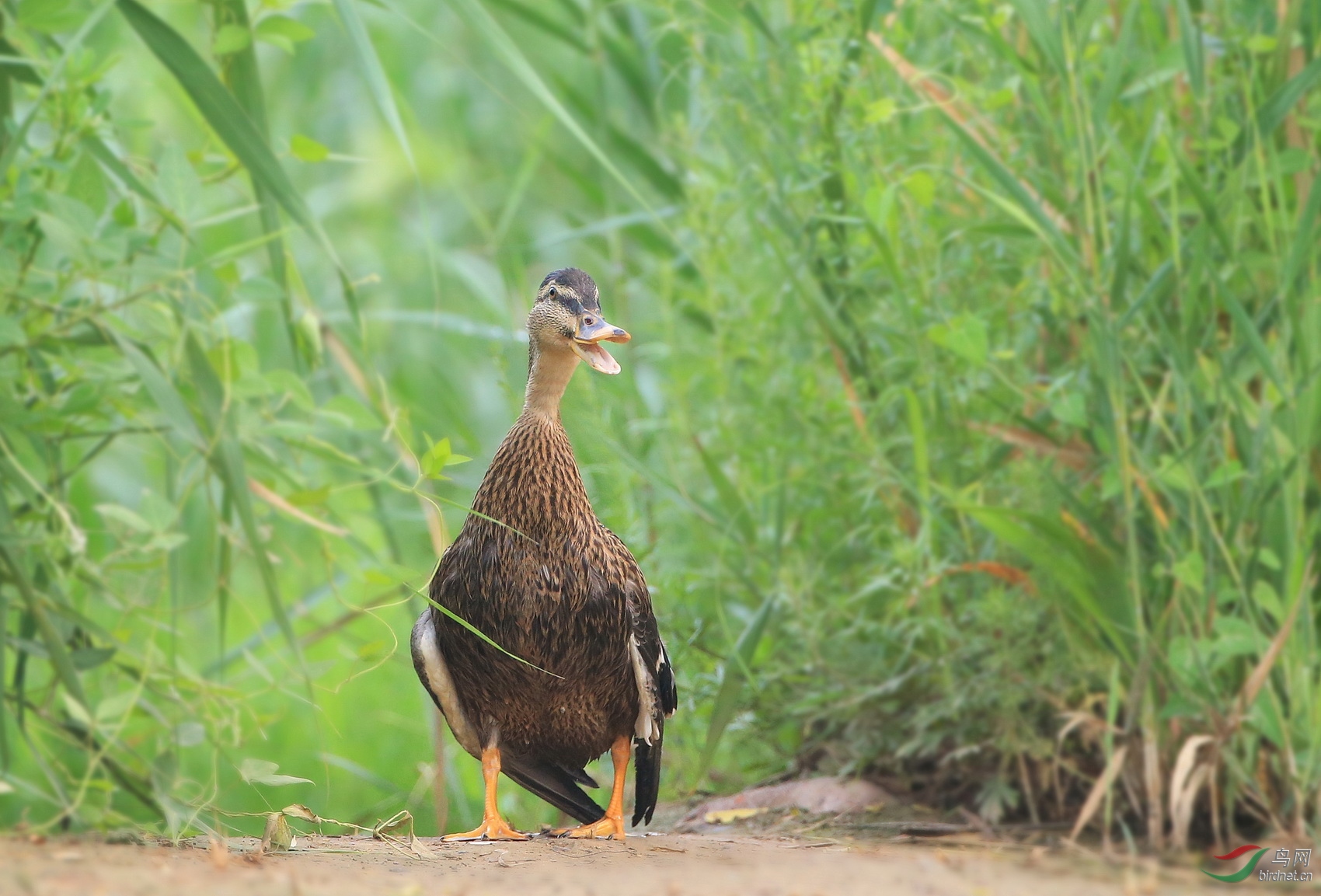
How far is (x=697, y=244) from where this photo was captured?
4.30 metres

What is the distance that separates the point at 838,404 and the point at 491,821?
1409mm

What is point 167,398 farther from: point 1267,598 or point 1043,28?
point 1267,598

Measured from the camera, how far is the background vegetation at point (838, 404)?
3027 mm

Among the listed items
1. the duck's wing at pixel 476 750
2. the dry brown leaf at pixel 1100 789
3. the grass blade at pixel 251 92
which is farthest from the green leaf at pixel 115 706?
the dry brown leaf at pixel 1100 789

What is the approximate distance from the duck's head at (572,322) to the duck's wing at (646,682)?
1.61ft

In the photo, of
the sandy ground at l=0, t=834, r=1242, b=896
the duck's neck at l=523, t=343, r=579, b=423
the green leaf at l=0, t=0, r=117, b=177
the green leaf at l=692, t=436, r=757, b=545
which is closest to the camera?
the sandy ground at l=0, t=834, r=1242, b=896

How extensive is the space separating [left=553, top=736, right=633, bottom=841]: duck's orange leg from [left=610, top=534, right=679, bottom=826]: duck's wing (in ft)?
0.10

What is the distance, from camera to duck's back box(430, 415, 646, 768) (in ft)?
10.0

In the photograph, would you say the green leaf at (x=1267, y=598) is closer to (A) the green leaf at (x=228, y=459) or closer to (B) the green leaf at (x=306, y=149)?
(A) the green leaf at (x=228, y=459)

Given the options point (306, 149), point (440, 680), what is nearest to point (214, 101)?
point (306, 149)

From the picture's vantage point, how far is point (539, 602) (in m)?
3.05

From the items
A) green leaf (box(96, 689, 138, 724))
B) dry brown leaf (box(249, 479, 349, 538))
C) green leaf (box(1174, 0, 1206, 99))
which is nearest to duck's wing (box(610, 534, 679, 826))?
dry brown leaf (box(249, 479, 349, 538))

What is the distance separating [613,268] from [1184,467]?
80.9 inches

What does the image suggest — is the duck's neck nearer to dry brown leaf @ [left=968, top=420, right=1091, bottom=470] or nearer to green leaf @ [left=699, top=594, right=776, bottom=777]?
green leaf @ [left=699, top=594, right=776, bottom=777]
